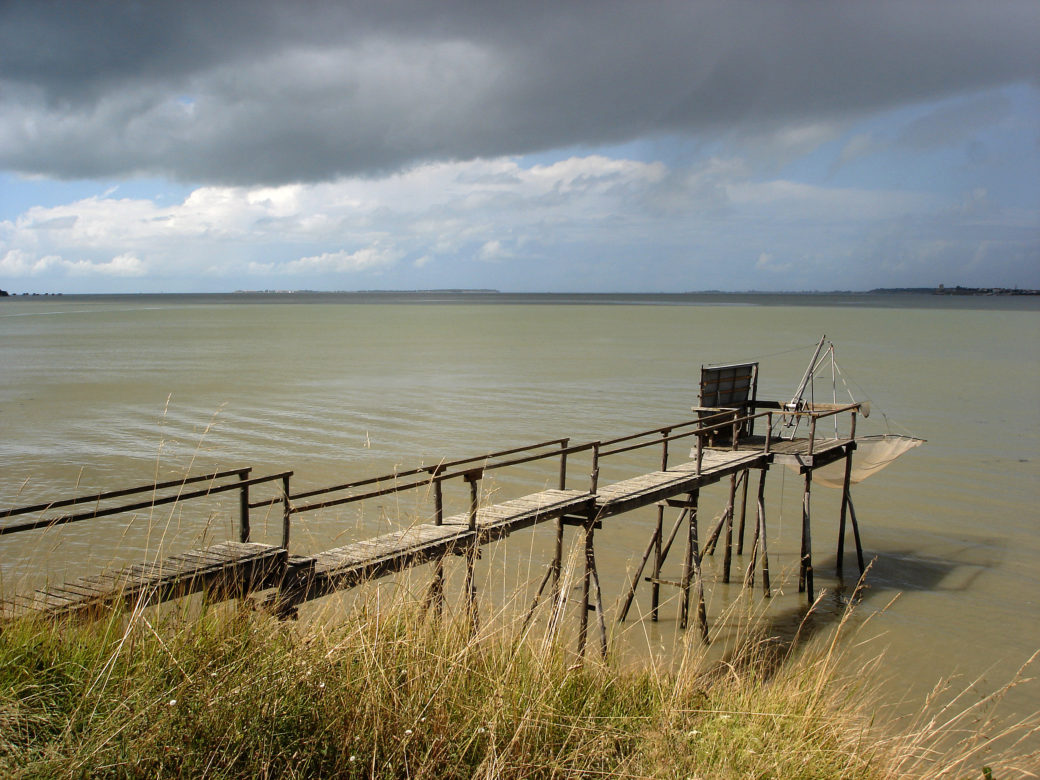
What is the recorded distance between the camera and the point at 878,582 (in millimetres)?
13211

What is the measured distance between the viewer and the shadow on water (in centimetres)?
1155

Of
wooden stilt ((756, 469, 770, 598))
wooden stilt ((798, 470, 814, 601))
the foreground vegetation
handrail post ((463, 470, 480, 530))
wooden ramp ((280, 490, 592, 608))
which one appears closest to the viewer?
the foreground vegetation

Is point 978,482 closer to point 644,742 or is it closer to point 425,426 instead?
point 425,426

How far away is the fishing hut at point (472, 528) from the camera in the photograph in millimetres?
5891

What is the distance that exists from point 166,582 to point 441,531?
2.77 m

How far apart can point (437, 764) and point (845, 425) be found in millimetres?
23187

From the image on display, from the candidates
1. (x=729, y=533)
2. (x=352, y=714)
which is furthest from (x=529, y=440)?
(x=352, y=714)

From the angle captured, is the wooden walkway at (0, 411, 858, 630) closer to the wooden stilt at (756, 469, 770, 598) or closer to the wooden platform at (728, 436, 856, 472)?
the wooden stilt at (756, 469, 770, 598)

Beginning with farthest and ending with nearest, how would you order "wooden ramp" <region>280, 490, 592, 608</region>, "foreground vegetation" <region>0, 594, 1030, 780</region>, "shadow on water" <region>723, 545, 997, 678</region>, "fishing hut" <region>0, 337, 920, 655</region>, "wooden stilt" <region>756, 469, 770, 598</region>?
"wooden stilt" <region>756, 469, 770, 598</region>
"shadow on water" <region>723, 545, 997, 678</region>
"wooden ramp" <region>280, 490, 592, 608</region>
"fishing hut" <region>0, 337, 920, 655</region>
"foreground vegetation" <region>0, 594, 1030, 780</region>

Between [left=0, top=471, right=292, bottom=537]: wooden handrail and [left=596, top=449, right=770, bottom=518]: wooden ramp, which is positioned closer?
[left=0, top=471, right=292, bottom=537]: wooden handrail

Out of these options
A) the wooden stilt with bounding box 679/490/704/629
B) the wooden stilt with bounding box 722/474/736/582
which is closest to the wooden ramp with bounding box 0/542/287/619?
the wooden stilt with bounding box 679/490/704/629

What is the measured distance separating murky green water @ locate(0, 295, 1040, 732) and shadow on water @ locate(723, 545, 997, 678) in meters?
0.04

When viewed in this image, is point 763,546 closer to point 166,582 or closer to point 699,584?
point 699,584

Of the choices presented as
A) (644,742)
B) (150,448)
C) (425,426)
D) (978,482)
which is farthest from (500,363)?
(644,742)
